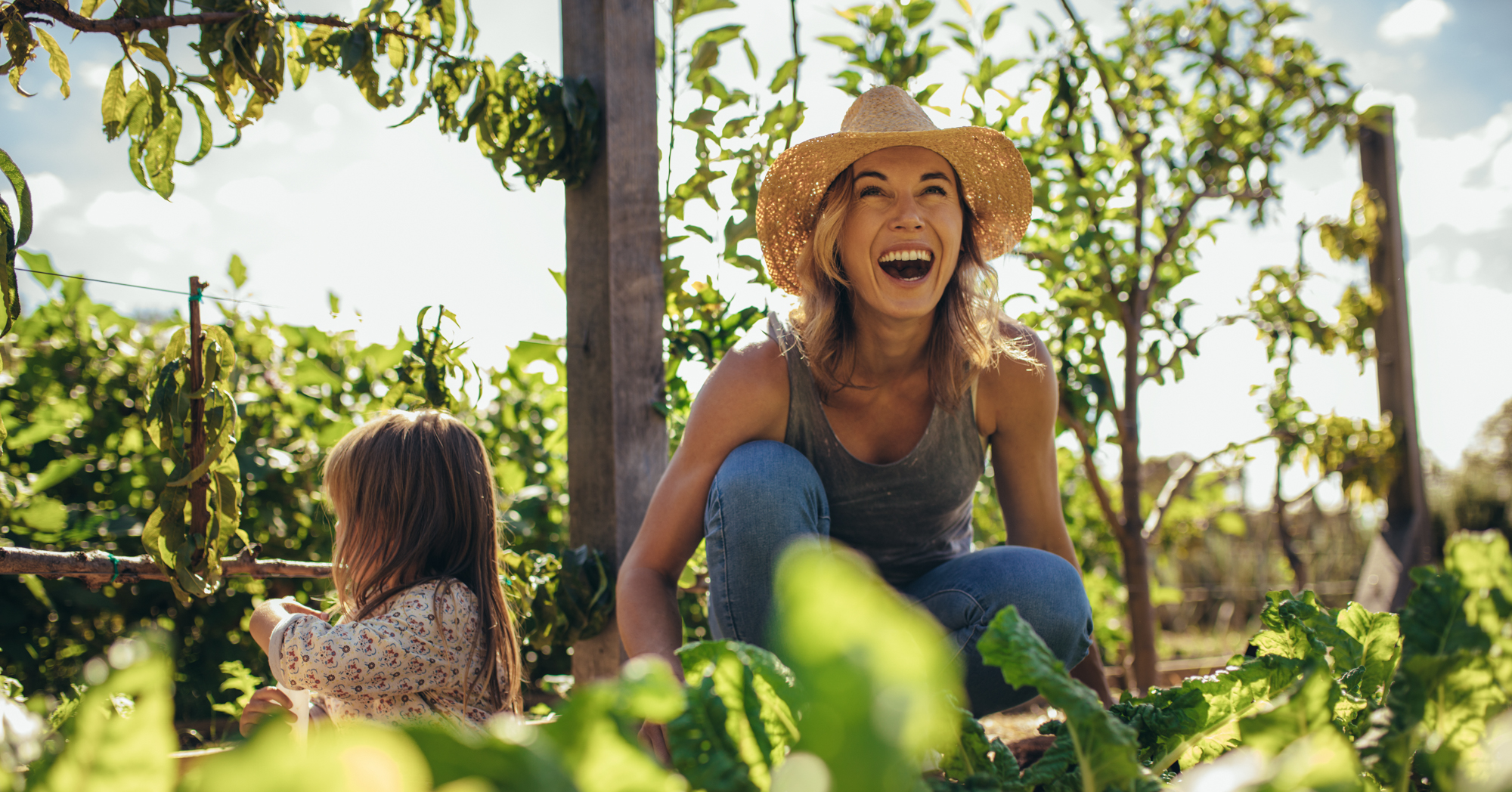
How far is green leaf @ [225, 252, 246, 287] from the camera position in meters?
2.45

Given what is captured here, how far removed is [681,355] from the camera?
193cm

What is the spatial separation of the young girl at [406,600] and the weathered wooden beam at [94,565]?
16 cm

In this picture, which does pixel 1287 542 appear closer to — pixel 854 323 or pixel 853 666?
pixel 854 323

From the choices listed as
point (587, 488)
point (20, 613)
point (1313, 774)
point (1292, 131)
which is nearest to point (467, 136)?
point (587, 488)

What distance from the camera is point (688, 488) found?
4.69ft

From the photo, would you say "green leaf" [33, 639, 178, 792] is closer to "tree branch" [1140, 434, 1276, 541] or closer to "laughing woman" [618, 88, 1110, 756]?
"laughing woman" [618, 88, 1110, 756]

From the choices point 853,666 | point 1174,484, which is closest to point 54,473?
point 853,666

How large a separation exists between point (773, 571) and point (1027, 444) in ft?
2.31

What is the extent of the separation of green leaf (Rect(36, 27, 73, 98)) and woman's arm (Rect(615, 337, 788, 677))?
102cm

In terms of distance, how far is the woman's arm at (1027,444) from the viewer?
1.66 m

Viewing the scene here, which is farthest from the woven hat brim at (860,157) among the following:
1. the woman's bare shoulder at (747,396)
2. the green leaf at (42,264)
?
the green leaf at (42,264)

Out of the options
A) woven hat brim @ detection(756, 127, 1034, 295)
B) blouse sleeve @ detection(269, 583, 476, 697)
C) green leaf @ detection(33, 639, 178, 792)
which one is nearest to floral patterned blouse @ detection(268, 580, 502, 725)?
blouse sleeve @ detection(269, 583, 476, 697)

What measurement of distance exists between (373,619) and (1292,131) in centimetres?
327

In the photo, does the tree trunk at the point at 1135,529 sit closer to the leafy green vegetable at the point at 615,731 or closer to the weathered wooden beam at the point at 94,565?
the weathered wooden beam at the point at 94,565
